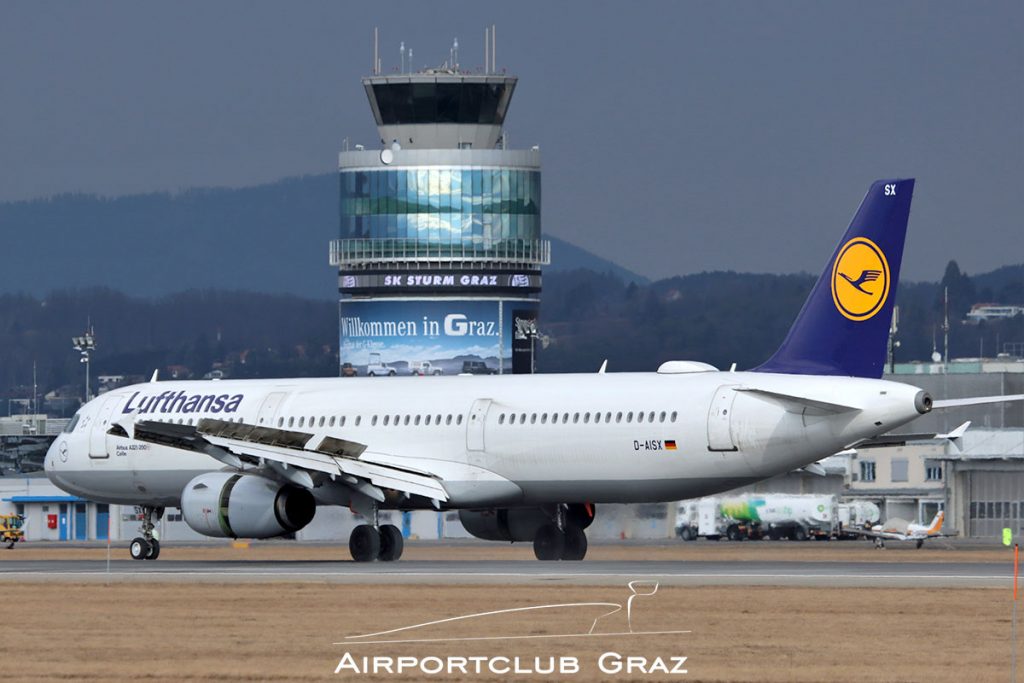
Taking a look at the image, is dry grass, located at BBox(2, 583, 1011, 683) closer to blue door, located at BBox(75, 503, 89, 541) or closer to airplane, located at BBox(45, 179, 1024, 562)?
airplane, located at BBox(45, 179, 1024, 562)

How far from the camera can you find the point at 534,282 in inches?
4975

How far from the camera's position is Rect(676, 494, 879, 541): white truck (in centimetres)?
8431

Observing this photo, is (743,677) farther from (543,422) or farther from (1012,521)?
(1012,521)

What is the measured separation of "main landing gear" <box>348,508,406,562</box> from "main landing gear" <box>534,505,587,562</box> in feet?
11.1

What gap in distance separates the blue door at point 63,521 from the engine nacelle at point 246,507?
192 feet

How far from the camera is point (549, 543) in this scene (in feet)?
152

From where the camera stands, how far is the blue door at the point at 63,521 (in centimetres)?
9996

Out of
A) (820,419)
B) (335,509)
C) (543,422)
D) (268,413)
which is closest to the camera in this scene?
(820,419)

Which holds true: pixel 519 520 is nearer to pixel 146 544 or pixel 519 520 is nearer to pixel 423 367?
pixel 146 544

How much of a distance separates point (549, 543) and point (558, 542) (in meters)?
0.21

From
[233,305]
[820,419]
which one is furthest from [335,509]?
[233,305]

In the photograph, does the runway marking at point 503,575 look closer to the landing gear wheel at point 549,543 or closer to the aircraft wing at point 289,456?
the aircraft wing at point 289,456

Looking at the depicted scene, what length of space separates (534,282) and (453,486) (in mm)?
82310

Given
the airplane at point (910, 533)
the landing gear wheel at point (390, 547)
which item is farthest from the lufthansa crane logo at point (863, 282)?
the airplane at point (910, 533)
